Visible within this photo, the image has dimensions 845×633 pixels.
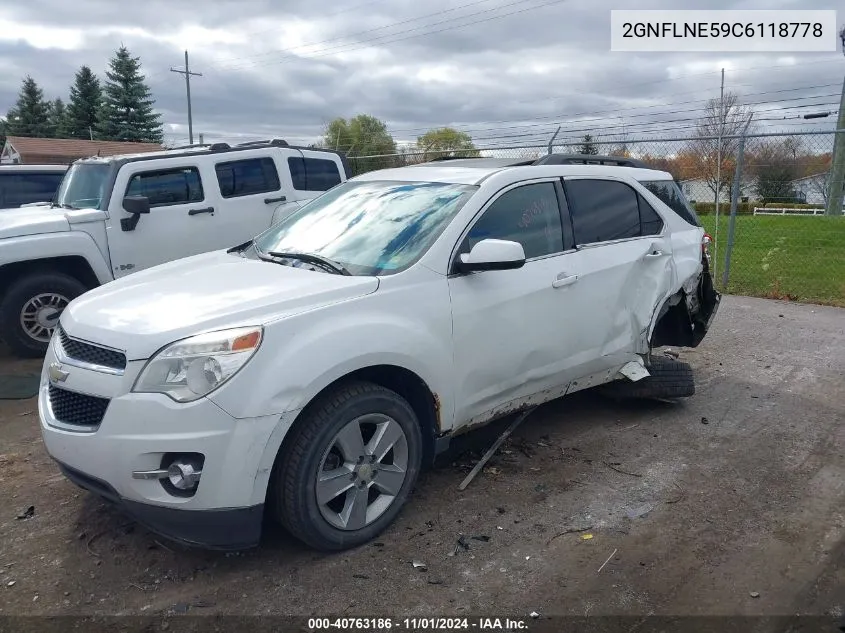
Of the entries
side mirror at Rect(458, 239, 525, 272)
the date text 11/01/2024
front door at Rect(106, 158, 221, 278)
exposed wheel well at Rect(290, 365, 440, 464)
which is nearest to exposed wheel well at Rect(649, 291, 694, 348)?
side mirror at Rect(458, 239, 525, 272)

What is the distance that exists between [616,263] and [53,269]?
5539mm

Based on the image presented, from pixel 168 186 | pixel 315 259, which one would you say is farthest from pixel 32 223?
pixel 315 259

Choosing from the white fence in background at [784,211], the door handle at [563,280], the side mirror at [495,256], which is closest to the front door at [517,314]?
the door handle at [563,280]

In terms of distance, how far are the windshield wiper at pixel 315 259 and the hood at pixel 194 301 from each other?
0.31 feet

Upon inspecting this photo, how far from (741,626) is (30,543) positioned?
3.25m

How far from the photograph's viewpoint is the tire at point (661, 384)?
199 inches

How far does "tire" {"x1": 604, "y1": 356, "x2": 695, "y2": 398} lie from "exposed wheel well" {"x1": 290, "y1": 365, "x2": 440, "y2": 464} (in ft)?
6.84

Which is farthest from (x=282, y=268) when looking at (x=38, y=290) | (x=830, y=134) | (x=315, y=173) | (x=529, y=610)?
(x=830, y=134)

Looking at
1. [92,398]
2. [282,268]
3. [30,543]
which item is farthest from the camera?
[282,268]

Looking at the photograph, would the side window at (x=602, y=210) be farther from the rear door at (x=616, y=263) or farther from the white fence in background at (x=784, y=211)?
the white fence in background at (x=784, y=211)

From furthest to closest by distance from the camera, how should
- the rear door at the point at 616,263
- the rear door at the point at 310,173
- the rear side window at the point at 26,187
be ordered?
1. the rear side window at the point at 26,187
2. the rear door at the point at 310,173
3. the rear door at the point at 616,263

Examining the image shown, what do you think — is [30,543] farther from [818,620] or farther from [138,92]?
[138,92]

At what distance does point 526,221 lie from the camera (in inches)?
161

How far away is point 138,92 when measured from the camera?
50.2 m
